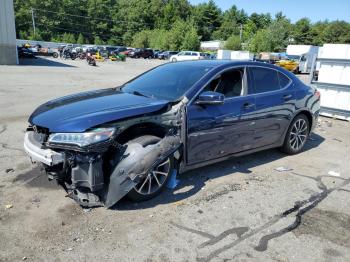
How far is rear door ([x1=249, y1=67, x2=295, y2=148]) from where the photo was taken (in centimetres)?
514

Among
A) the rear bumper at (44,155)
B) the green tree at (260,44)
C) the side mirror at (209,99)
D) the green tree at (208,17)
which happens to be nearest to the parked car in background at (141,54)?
the green tree at (260,44)

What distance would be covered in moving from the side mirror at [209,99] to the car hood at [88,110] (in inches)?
18.1

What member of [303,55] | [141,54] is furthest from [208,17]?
[303,55]

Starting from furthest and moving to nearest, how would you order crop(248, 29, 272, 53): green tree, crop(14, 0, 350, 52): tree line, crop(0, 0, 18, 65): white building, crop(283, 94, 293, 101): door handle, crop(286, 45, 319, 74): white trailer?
1. crop(14, 0, 350, 52): tree line
2. crop(248, 29, 272, 53): green tree
3. crop(286, 45, 319, 74): white trailer
4. crop(0, 0, 18, 65): white building
5. crop(283, 94, 293, 101): door handle

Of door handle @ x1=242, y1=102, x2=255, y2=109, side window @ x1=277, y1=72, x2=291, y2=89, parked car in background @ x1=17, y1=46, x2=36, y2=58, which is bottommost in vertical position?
parked car in background @ x1=17, y1=46, x2=36, y2=58

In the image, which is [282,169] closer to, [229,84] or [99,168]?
[229,84]

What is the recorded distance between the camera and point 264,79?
5352 millimetres

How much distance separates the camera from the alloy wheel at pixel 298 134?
19.6 feet

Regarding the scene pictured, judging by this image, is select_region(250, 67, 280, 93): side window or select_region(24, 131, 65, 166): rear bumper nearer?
select_region(24, 131, 65, 166): rear bumper

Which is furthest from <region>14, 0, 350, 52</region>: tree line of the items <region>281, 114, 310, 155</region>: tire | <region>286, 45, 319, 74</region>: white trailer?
<region>281, 114, 310, 155</region>: tire

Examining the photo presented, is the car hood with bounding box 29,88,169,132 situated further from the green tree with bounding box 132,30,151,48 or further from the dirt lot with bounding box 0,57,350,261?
Result: the green tree with bounding box 132,30,151,48

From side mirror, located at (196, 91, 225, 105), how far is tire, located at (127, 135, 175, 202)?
0.79 metres

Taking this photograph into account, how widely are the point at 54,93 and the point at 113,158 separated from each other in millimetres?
9681

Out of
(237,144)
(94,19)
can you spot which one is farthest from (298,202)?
(94,19)
